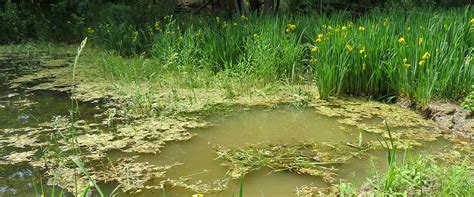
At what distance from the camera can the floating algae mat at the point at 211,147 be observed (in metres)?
2.31

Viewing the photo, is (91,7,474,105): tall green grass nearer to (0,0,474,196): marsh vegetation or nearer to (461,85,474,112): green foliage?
(0,0,474,196): marsh vegetation

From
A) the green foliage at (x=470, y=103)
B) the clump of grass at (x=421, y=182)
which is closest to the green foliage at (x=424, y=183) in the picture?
the clump of grass at (x=421, y=182)

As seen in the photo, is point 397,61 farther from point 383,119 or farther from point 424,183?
point 424,183

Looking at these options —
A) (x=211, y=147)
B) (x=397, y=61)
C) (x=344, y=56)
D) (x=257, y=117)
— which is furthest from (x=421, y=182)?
(x=344, y=56)

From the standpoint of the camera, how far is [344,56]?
3746mm

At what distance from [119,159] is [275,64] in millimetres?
2246

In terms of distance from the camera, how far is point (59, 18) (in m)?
8.62

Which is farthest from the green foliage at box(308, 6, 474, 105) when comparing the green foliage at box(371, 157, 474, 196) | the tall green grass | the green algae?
the green foliage at box(371, 157, 474, 196)

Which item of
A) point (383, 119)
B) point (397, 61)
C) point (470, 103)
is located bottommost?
point (383, 119)

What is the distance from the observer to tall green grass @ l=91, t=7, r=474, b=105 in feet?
11.3

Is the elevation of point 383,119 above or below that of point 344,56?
below

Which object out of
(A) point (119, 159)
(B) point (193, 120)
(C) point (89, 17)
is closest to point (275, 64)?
(B) point (193, 120)

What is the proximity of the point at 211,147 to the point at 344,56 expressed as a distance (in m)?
1.62

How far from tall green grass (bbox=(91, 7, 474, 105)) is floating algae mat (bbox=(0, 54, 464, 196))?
10.1 inches
